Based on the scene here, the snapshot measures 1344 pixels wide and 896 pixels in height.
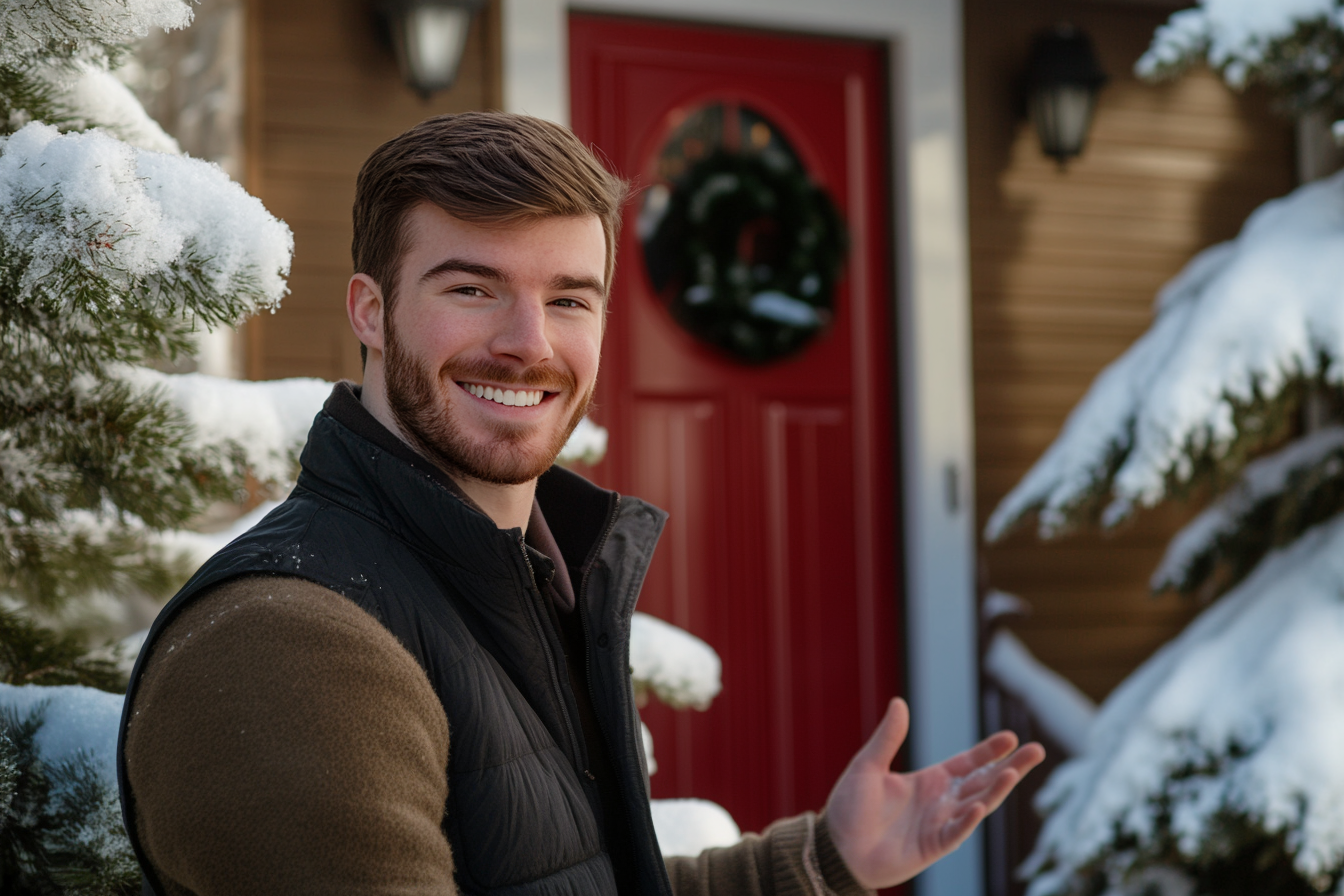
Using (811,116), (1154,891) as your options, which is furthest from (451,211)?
(811,116)

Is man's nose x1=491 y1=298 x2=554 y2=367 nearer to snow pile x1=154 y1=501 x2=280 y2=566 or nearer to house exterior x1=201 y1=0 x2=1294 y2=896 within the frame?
snow pile x1=154 y1=501 x2=280 y2=566

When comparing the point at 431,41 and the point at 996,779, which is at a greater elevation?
the point at 431,41

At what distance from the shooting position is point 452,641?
1.19 metres

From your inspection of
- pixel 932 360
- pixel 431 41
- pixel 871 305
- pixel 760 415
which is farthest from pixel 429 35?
pixel 932 360

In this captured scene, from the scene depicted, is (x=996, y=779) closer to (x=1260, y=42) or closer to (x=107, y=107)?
(x=107, y=107)

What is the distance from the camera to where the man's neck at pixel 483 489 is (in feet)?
4.57

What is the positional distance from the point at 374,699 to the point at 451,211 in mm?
545

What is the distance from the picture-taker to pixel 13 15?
3.82 feet

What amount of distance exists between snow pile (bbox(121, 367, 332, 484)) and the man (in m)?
0.29

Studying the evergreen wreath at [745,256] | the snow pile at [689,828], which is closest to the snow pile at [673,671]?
the snow pile at [689,828]

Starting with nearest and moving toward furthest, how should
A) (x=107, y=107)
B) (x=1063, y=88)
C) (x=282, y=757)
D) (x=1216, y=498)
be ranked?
(x=282, y=757) → (x=107, y=107) → (x=1216, y=498) → (x=1063, y=88)

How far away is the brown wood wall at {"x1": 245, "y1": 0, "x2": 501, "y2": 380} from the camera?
3.59m

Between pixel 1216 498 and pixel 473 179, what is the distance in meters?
2.59

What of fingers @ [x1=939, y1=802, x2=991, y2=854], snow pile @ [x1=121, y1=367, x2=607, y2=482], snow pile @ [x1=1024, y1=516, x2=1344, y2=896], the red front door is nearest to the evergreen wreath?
the red front door
